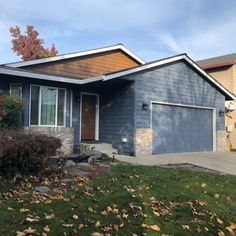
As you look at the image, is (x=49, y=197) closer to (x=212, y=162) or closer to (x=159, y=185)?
(x=159, y=185)

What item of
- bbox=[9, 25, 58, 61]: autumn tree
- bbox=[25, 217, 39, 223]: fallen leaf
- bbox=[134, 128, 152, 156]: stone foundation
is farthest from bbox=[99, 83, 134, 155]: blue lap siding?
bbox=[9, 25, 58, 61]: autumn tree

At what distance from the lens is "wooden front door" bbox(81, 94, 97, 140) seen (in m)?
15.2

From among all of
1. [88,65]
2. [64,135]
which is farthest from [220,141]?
[64,135]

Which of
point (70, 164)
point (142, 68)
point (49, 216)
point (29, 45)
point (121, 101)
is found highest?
point (29, 45)

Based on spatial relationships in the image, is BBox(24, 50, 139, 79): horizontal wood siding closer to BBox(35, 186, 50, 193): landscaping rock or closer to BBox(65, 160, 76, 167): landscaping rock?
BBox(65, 160, 76, 167): landscaping rock

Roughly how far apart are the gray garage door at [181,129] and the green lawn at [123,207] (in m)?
6.73

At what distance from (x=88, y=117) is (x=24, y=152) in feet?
25.8

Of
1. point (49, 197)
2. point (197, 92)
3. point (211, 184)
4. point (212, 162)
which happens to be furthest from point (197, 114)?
point (49, 197)

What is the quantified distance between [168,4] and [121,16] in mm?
2876

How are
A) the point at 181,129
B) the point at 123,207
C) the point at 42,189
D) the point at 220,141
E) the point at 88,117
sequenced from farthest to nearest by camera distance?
1. the point at 220,141
2. the point at 181,129
3. the point at 88,117
4. the point at 42,189
5. the point at 123,207

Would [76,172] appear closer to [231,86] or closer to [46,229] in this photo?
[46,229]

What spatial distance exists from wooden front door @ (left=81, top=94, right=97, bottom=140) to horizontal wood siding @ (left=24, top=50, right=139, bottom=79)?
46.7 inches

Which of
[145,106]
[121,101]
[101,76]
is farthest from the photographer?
[121,101]

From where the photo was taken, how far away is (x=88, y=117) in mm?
15469
